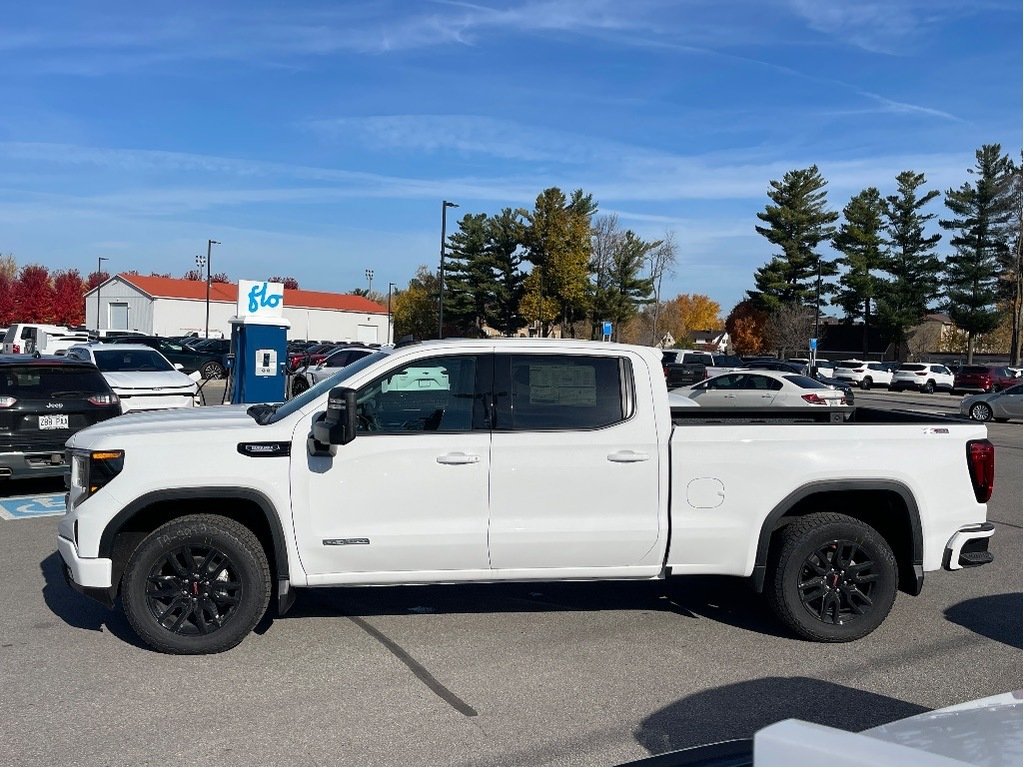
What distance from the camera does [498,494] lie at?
5543 mm

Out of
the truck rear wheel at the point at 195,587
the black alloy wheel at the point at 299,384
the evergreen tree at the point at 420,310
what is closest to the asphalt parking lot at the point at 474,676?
the truck rear wheel at the point at 195,587

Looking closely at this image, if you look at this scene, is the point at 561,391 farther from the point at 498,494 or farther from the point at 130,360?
the point at 130,360

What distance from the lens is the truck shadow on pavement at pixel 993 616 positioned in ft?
20.1

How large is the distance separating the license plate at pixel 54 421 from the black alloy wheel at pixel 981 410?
980 inches

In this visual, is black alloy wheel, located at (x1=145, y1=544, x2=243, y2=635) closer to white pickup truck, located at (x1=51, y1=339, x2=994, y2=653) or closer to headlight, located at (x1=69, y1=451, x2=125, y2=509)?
white pickup truck, located at (x1=51, y1=339, x2=994, y2=653)

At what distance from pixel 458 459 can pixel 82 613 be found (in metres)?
2.77

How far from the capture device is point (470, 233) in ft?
217

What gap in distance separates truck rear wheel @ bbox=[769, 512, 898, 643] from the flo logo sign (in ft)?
38.7

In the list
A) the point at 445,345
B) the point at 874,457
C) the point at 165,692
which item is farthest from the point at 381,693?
the point at 874,457

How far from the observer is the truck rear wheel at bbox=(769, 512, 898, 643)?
5.85m

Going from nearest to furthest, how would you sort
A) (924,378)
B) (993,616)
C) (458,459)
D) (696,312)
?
(458,459) → (993,616) → (924,378) → (696,312)

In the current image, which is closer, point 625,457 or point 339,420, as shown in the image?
point 339,420

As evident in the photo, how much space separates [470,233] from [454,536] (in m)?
61.9

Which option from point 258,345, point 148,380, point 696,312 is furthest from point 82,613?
point 696,312
